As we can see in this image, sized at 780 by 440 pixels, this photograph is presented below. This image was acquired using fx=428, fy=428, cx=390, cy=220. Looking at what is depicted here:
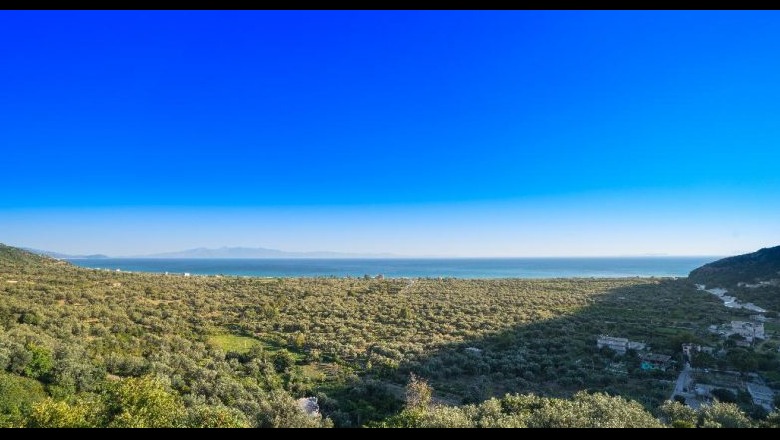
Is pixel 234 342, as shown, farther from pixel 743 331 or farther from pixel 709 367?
pixel 743 331

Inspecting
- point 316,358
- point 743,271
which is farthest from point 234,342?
point 743,271

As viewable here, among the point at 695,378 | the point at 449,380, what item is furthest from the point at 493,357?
the point at 695,378

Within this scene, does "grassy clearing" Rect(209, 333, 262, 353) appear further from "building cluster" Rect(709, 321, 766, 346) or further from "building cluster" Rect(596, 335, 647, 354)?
"building cluster" Rect(709, 321, 766, 346)

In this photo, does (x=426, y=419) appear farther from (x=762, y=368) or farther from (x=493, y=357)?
(x=762, y=368)

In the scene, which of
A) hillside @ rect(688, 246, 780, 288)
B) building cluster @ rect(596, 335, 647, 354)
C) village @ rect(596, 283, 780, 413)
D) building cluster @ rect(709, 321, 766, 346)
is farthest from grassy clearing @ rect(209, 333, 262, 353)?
hillside @ rect(688, 246, 780, 288)

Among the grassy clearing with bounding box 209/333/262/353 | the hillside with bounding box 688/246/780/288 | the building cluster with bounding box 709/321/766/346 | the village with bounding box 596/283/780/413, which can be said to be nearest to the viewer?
the village with bounding box 596/283/780/413

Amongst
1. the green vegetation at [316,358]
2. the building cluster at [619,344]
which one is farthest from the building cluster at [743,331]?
the building cluster at [619,344]
